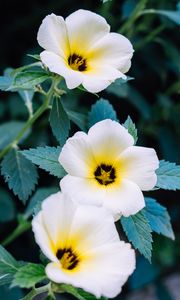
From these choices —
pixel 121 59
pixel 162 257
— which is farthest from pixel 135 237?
pixel 162 257

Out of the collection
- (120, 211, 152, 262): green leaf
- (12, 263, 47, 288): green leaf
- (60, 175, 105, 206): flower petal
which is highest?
(60, 175, 105, 206): flower petal

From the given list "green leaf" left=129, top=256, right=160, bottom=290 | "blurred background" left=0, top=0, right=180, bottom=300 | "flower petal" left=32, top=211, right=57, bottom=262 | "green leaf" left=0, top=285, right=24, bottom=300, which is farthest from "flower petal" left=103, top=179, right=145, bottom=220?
"green leaf" left=129, top=256, right=160, bottom=290

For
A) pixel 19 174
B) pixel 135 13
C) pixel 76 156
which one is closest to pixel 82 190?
pixel 76 156

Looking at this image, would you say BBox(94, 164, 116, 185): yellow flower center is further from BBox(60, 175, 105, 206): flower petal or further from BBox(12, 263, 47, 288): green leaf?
BBox(12, 263, 47, 288): green leaf

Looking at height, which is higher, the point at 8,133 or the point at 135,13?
the point at 135,13

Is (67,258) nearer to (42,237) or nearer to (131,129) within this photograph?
(42,237)

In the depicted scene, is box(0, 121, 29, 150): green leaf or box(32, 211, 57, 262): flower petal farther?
box(0, 121, 29, 150): green leaf
